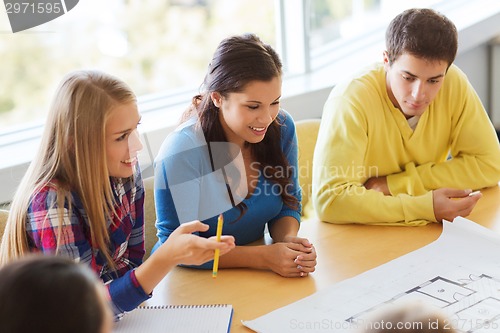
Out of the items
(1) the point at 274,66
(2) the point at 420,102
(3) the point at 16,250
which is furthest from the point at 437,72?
(3) the point at 16,250

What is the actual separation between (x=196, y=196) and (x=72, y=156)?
1.21 ft

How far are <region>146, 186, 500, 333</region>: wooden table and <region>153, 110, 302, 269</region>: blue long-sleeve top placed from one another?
78 millimetres

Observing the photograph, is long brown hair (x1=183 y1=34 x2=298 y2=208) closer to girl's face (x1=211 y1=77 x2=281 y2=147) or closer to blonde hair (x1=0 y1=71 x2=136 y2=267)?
girl's face (x1=211 y1=77 x2=281 y2=147)

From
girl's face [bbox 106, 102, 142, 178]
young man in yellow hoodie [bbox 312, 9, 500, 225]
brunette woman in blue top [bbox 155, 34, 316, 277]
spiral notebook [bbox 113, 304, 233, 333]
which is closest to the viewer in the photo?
spiral notebook [bbox 113, 304, 233, 333]

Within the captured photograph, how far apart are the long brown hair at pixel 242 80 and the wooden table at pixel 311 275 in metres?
0.19

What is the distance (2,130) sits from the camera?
2.29 m

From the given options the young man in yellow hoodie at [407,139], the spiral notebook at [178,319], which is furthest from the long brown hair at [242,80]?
the spiral notebook at [178,319]

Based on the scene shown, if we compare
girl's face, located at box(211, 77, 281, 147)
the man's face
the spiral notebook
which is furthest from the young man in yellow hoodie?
the spiral notebook

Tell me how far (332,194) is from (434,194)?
9.8 inches

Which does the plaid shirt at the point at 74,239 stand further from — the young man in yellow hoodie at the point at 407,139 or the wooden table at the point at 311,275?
the young man in yellow hoodie at the point at 407,139

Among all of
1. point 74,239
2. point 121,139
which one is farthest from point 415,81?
point 74,239

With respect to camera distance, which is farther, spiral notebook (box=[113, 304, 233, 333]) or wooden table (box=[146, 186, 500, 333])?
wooden table (box=[146, 186, 500, 333])

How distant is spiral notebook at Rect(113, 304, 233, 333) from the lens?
3.92 ft

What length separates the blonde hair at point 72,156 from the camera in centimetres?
127
